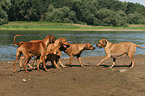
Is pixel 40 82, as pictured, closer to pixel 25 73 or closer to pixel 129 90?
pixel 25 73

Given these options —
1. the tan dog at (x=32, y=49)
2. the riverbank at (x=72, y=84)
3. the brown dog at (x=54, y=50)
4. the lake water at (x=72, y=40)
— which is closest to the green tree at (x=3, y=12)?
the lake water at (x=72, y=40)

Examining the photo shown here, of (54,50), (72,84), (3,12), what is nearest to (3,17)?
(3,12)

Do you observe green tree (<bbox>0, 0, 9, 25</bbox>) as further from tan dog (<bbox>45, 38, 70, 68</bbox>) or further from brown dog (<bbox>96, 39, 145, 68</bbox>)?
brown dog (<bbox>96, 39, 145, 68</bbox>)

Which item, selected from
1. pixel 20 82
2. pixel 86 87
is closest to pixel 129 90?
pixel 86 87

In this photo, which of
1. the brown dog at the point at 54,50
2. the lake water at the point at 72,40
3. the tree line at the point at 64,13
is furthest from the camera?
the tree line at the point at 64,13

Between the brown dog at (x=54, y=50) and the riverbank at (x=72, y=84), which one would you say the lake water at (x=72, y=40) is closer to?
the brown dog at (x=54, y=50)

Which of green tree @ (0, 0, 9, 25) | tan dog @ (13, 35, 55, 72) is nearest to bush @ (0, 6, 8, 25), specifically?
green tree @ (0, 0, 9, 25)

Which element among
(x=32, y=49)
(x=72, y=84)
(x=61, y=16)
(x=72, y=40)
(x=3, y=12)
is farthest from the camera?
(x=61, y=16)

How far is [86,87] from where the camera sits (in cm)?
753

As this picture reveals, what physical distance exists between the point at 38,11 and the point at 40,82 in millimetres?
99158

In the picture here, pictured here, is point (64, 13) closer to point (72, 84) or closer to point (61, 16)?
point (61, 16)

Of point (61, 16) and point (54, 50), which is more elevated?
point (54, 50)

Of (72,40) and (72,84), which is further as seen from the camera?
(72,40)

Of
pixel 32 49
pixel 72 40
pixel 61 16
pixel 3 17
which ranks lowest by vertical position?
pixel 3 17
